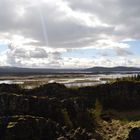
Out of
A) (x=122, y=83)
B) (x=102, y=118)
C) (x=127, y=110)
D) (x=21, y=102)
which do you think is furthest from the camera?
(x=122, y=83)

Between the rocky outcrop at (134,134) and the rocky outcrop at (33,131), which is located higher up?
the rocky outcrop at (33,131)

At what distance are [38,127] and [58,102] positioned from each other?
48.4ft

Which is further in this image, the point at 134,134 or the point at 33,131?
the point at 134,134

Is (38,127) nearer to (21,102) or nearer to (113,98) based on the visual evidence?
(21,102)

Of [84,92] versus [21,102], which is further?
[84,92]

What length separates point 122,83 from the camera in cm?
11169

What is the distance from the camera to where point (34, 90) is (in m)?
106

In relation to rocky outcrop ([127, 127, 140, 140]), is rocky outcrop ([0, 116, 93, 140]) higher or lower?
higher

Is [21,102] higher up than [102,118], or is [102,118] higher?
[21,102]

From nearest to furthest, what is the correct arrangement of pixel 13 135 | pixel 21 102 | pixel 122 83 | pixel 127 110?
pixel 13 135, pixel 21 102, pixel 127 110, pixel 122 83

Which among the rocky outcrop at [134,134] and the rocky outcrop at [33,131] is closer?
the rocky outcrop at [33,131]

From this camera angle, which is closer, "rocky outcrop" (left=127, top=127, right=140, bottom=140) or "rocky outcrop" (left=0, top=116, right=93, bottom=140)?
"rocky outcrop" (left=0, top=116, right=93, bottom=140)

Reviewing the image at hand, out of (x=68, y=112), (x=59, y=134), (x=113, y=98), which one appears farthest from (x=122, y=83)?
(x=59, y=134)

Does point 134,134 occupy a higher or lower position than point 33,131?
lower
